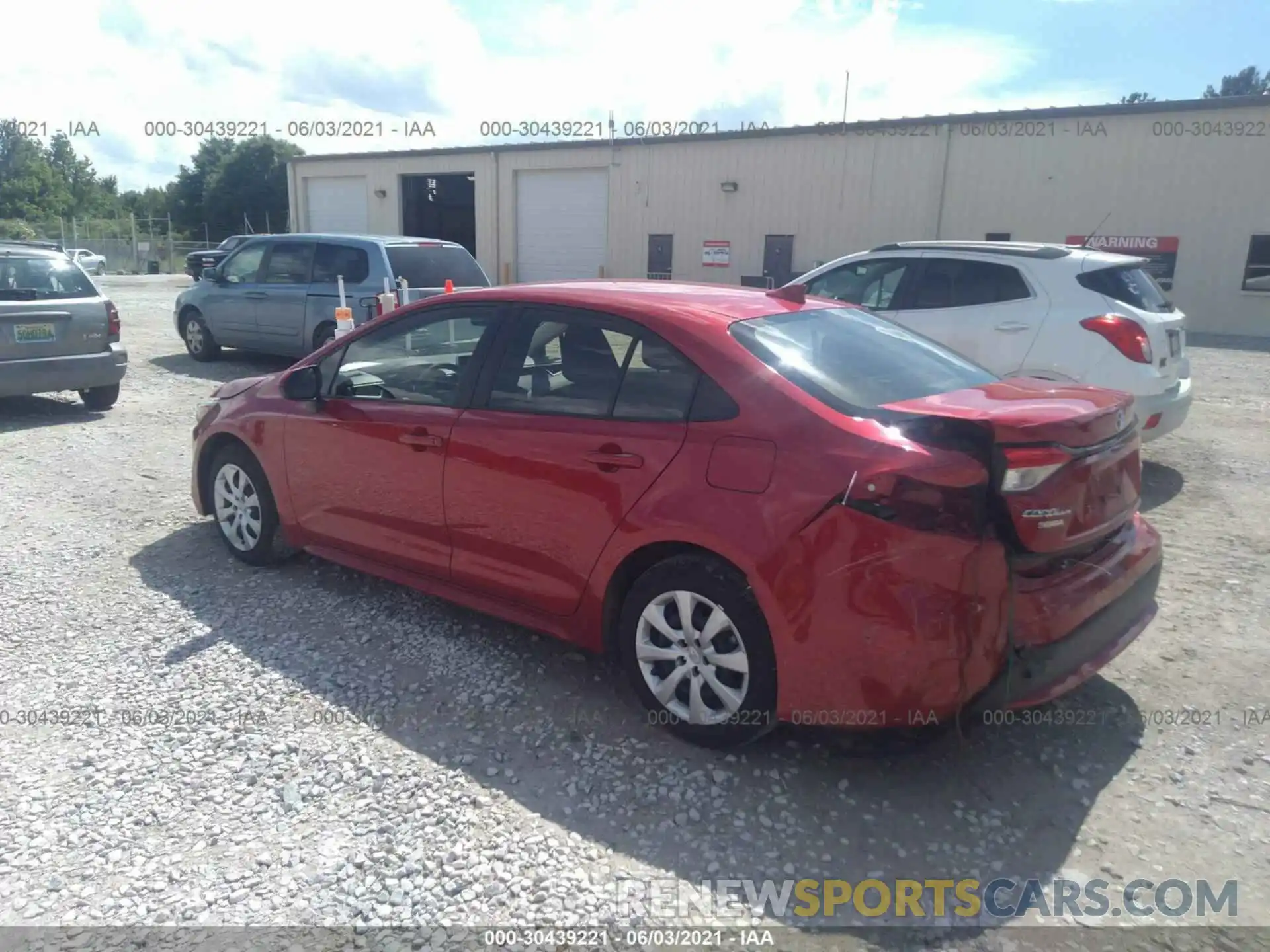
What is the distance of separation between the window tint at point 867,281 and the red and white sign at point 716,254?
55.0 ft

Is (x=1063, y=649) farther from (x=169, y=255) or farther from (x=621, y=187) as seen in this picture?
(x=169, y=255)

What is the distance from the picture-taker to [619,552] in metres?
3.42

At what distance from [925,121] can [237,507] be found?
1973cm

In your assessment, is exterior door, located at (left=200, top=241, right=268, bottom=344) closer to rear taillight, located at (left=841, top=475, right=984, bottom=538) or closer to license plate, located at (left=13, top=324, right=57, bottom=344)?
license plate, located at (left=13, top=324, right=57, bottom=344)

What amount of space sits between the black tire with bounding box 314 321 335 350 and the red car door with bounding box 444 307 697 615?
325 inches

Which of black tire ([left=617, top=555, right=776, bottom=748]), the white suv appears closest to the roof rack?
the white suv

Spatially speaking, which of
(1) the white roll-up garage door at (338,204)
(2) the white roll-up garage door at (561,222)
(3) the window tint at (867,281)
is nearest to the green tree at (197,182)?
(1) the white roll-up garage door at (338,204)

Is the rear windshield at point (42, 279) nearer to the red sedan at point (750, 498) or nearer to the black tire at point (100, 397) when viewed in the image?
the black tire at point (100, 397)

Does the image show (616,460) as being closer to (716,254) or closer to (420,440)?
(420,440)

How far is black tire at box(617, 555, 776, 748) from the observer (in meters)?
3.12

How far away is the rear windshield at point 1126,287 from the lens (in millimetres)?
6480

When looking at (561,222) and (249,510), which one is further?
(561,222)

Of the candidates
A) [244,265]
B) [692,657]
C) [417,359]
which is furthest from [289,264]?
[692,657]

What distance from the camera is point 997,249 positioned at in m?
7.09
